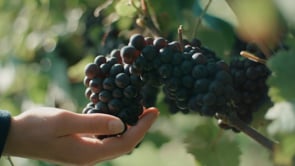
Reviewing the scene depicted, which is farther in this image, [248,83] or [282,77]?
[248,83]

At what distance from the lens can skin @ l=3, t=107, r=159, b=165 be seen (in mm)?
1067

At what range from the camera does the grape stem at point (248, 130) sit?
3.65 ft

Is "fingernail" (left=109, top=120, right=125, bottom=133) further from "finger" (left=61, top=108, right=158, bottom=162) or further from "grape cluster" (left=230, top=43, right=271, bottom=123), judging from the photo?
"grape cluster" (left=230, top=43, right=271, bottom=123)

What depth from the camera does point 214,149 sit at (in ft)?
4.22

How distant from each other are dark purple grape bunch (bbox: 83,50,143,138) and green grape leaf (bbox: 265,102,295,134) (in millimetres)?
238

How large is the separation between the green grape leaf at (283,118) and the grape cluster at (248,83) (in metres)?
0.22

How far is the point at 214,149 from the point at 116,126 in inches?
11.5

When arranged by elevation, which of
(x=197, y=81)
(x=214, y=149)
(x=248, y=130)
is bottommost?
(x=214, y=149)

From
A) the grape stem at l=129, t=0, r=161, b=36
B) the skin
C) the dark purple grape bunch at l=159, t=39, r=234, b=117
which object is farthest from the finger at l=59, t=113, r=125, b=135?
the grape stem at l=129, t=0, r=161, b=36

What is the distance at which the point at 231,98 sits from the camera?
1.09 m

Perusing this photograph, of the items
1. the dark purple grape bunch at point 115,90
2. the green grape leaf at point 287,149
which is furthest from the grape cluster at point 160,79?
the green grape leaf at point 287,149

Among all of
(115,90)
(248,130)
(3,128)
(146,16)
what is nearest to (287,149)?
(248,130)

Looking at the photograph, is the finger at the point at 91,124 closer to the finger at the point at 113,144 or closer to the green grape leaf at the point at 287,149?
the finger at the point at 113,144

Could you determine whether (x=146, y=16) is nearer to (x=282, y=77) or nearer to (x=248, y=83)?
(x=248, y=83)
